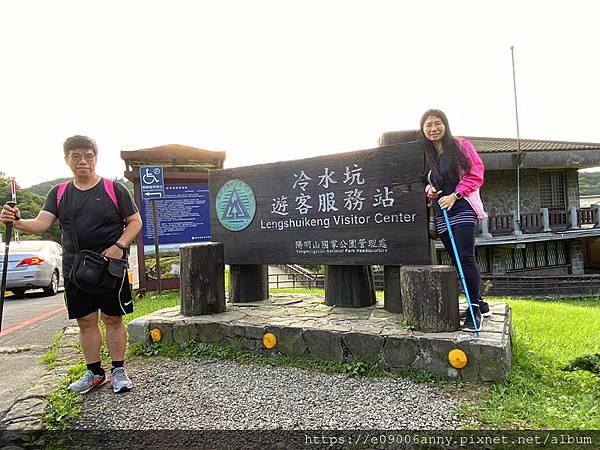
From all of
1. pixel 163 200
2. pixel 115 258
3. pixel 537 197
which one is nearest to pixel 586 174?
pixel 537 197

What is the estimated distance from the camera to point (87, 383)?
3.15 m

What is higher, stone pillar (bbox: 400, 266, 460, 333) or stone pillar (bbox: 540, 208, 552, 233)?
stone pillar (bbox: 540, 208, 552, 233)

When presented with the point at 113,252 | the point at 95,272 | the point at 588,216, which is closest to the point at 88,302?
the point at 95,272

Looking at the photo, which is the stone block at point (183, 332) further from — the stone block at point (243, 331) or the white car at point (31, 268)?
the white car at point (31, 268)

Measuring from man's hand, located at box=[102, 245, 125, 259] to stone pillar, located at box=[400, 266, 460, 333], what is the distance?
90.3 inches

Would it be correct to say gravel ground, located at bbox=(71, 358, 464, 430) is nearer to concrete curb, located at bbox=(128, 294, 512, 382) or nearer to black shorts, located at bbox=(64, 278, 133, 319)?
concrete curb, located at bbox=(128, 294, 512, 382)

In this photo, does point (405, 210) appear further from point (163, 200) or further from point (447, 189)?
point (163, 200)

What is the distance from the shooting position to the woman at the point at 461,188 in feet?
11.3

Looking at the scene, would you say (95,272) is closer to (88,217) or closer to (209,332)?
(88,217)

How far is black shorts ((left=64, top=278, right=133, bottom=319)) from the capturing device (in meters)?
3.12

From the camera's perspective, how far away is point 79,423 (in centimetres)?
264

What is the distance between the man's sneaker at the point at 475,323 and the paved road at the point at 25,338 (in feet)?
11.1

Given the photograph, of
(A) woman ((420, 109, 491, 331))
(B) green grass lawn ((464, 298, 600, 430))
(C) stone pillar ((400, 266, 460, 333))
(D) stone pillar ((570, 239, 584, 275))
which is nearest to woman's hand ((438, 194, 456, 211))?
(A) woman ((420, 109, 491, 331))

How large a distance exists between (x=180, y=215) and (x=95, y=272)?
5175 mm
